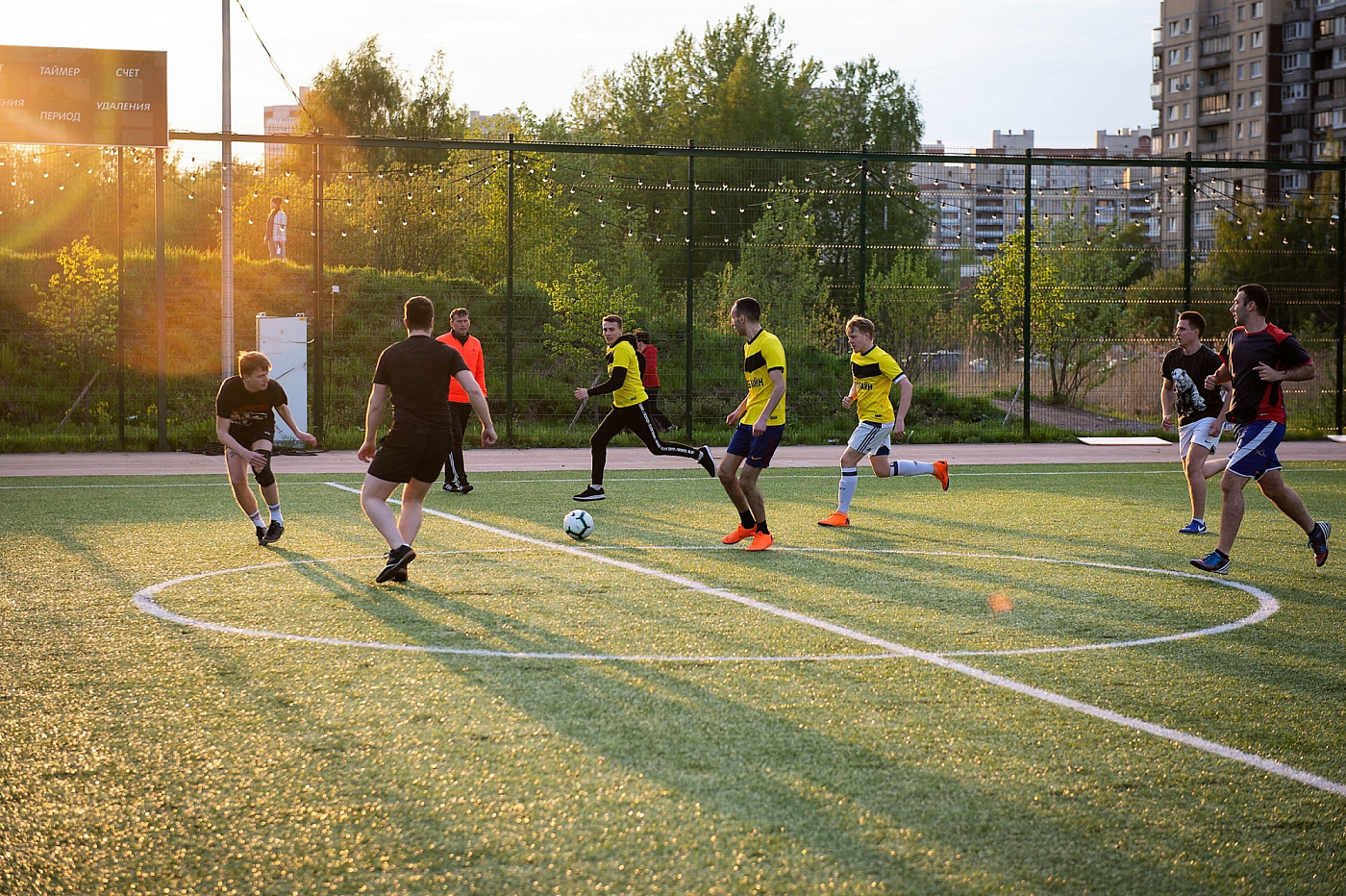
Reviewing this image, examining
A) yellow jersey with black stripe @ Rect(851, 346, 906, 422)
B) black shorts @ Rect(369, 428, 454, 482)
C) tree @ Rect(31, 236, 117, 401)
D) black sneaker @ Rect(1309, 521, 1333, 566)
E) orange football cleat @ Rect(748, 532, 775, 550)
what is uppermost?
tree @ Rect(31, 236, 117, 401)

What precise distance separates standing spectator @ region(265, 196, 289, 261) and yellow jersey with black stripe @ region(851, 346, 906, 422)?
12.0 m

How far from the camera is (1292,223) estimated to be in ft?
96.9

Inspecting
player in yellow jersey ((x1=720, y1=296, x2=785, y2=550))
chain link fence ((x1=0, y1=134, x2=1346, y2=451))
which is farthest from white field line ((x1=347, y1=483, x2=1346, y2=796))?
chain link fence ((x1=0, y1=134, x2=1346, y2=451))

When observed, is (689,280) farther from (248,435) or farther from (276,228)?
(248,435)

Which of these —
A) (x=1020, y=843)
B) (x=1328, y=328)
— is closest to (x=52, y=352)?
(x=1020, y=843)

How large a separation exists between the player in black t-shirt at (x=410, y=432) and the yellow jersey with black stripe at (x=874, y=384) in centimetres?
457

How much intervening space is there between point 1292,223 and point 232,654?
29.8 meters

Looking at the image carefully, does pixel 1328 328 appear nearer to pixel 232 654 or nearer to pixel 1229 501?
pixel 1229 501

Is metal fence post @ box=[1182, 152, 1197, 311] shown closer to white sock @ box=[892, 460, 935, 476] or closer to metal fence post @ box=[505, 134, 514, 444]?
metal fence post @ box=[505, 134, 514, 444]

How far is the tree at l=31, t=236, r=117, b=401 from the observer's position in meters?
20.6

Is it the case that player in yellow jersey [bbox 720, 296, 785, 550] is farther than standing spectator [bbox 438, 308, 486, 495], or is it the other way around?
standing spectator [bbox 438, 308, 486, 495]

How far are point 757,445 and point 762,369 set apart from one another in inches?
23.2

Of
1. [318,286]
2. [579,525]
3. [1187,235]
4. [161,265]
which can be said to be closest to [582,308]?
[318,286]

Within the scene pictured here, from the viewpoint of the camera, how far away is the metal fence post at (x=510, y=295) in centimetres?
1930
